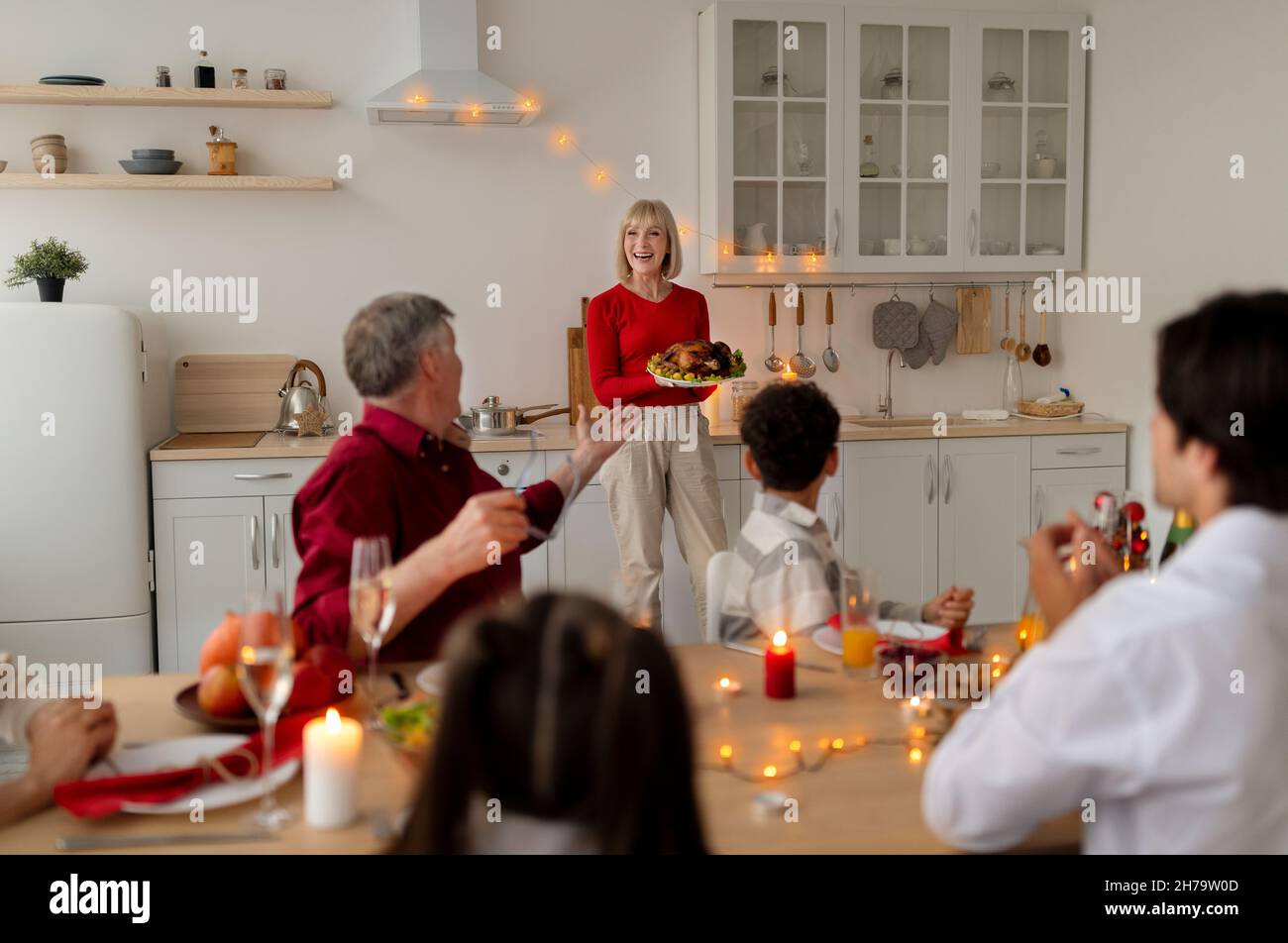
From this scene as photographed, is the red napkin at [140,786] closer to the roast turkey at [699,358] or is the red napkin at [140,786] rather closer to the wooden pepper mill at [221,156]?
the roast turkey at [699,358]

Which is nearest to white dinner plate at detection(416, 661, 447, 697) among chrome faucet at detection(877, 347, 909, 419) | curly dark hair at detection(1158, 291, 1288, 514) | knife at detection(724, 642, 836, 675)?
knife at detection(724, 642, 836, 675)

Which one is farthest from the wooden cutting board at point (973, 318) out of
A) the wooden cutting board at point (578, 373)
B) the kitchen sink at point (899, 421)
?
the wooden cutting board at point (578, 373)

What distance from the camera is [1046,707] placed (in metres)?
1.09

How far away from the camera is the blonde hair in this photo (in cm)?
393

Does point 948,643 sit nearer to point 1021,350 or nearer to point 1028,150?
point 1021,350

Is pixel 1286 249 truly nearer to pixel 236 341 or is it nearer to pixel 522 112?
pixel 522 112

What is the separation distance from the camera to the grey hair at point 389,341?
2.15 m

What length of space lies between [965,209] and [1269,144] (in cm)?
114

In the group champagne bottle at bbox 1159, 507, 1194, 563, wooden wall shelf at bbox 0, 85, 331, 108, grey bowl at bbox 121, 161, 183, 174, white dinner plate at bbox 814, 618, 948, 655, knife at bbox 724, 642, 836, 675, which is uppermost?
wooden wall shelf at bbox 0, 85, 331, 108

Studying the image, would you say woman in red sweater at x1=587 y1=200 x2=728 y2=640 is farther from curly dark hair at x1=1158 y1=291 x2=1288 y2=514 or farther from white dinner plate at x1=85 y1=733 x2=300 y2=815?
curly dark hair at x1=1158 y1=291 x2=1288 y2=514

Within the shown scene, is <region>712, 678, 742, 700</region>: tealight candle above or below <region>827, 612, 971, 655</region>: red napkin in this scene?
below

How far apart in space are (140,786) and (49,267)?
9.70ft
